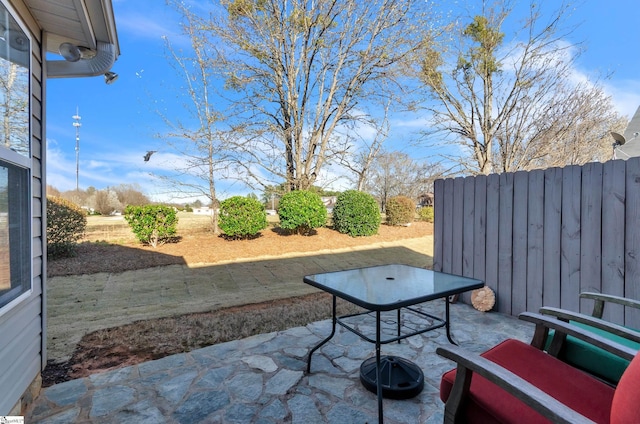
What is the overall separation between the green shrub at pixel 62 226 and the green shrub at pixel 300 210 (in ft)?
14.0

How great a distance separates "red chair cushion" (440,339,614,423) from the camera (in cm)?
112

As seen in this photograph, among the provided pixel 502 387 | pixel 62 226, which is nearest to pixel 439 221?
pixel 502 387

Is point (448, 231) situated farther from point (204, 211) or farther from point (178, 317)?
point (204, 211)

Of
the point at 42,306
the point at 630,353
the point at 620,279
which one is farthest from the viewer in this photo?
the point at 620,279

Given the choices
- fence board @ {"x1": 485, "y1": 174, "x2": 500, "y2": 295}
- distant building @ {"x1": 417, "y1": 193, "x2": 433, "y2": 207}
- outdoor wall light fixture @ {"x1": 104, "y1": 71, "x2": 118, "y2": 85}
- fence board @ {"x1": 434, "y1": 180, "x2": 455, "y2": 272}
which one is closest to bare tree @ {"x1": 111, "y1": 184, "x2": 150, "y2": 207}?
outdoor wall light fixture @ {"x1": 104, "y1": 71, "x2": 118, "y2": 85}

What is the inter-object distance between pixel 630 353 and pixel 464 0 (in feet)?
34.8

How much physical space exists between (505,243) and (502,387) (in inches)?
113

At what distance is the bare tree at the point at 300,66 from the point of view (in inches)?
309

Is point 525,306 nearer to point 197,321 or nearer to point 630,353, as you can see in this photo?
point 630,353

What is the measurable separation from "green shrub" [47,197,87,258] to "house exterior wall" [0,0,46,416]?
4636mm

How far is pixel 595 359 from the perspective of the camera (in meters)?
1.58

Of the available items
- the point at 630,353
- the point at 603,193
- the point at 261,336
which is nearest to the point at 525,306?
the point at 603,193

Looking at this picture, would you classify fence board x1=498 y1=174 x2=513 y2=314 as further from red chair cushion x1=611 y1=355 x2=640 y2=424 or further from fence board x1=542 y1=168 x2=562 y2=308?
red chair cushion x1=611 y1=355 x2=640 y2=424

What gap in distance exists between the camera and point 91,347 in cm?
268
